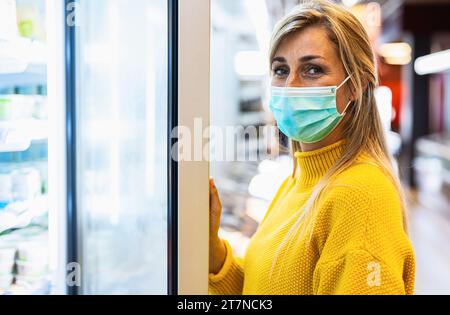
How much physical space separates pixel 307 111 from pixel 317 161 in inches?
5.1

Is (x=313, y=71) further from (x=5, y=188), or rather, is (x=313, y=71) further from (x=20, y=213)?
(x=5, y=188)

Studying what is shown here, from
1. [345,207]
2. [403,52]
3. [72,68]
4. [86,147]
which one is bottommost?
[345,207]

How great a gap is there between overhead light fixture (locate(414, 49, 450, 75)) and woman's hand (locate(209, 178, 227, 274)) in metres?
6.48

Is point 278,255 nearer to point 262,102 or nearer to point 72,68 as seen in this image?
point 72,68

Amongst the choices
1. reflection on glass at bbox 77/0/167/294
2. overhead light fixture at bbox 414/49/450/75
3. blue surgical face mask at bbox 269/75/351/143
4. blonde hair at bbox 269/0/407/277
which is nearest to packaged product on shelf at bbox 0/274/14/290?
reflection on glass at bbox 77/0/167/294

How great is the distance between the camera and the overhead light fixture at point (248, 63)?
510 centimetres

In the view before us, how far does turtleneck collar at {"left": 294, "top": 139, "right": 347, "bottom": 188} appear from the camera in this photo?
1342 millimetres

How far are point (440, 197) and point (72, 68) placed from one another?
753 cm

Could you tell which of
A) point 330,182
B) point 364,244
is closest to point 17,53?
point 330,182

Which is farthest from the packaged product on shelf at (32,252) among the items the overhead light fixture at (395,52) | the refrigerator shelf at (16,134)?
the overhead light fixture at (395,52)

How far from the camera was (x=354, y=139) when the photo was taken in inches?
50.9

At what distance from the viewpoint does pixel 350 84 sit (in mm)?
1331

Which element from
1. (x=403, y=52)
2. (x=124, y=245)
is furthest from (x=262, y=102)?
(x=403, y=52)

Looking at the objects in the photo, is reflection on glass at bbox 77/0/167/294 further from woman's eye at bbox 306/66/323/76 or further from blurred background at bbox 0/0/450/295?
woman's eye at bbox 306/66/323/76
